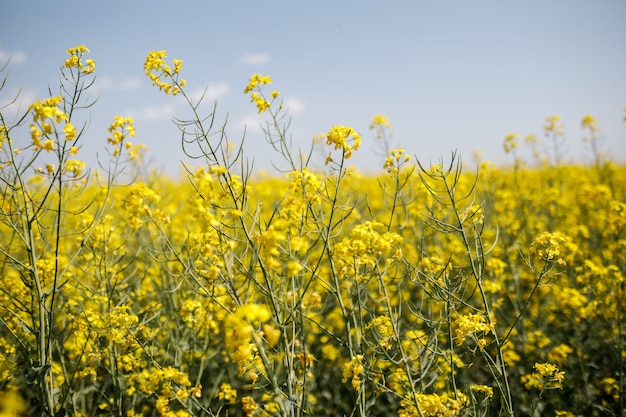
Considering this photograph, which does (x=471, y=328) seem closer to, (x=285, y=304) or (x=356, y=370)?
(x=356, y=370)

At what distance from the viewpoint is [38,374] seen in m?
Answer: 2.08

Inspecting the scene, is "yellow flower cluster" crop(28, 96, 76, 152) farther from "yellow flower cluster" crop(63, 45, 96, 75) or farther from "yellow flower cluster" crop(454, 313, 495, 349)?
"yellow flower cluster" crop(454, 313, 495, 349)

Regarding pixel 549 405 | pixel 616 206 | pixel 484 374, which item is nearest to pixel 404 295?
pixel 484 374

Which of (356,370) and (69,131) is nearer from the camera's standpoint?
(69,131)

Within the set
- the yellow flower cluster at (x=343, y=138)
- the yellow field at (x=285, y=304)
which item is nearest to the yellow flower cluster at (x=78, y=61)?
the yellow field at (x=285, y=304)

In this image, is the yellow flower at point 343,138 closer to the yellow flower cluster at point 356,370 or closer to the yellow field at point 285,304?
the yellow field at point 285,304

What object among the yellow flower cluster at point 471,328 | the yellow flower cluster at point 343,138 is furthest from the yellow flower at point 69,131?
the yellow flower cluster at point 471,328

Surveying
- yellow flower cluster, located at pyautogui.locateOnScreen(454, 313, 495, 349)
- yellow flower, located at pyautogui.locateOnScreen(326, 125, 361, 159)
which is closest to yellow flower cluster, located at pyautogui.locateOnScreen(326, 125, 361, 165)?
yellow flower, located at pyautogui.locateOnScreen(326, 125, 361, 159)

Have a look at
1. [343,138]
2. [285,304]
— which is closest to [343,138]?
[343,138]

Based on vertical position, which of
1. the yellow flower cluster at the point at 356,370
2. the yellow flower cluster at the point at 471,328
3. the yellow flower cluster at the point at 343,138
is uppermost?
the yellow flower cluster at the point at 343,138

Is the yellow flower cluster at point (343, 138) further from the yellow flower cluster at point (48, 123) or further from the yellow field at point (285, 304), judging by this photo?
the yellow flower cluster at point (48, 123)

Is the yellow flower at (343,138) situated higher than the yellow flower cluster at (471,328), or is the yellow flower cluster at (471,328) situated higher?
the yellow flower at (343,138)

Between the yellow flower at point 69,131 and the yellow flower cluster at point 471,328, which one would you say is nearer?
the yellow flower at point 69,131

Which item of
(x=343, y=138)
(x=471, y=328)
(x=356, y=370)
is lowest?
(x=356, y=370)
